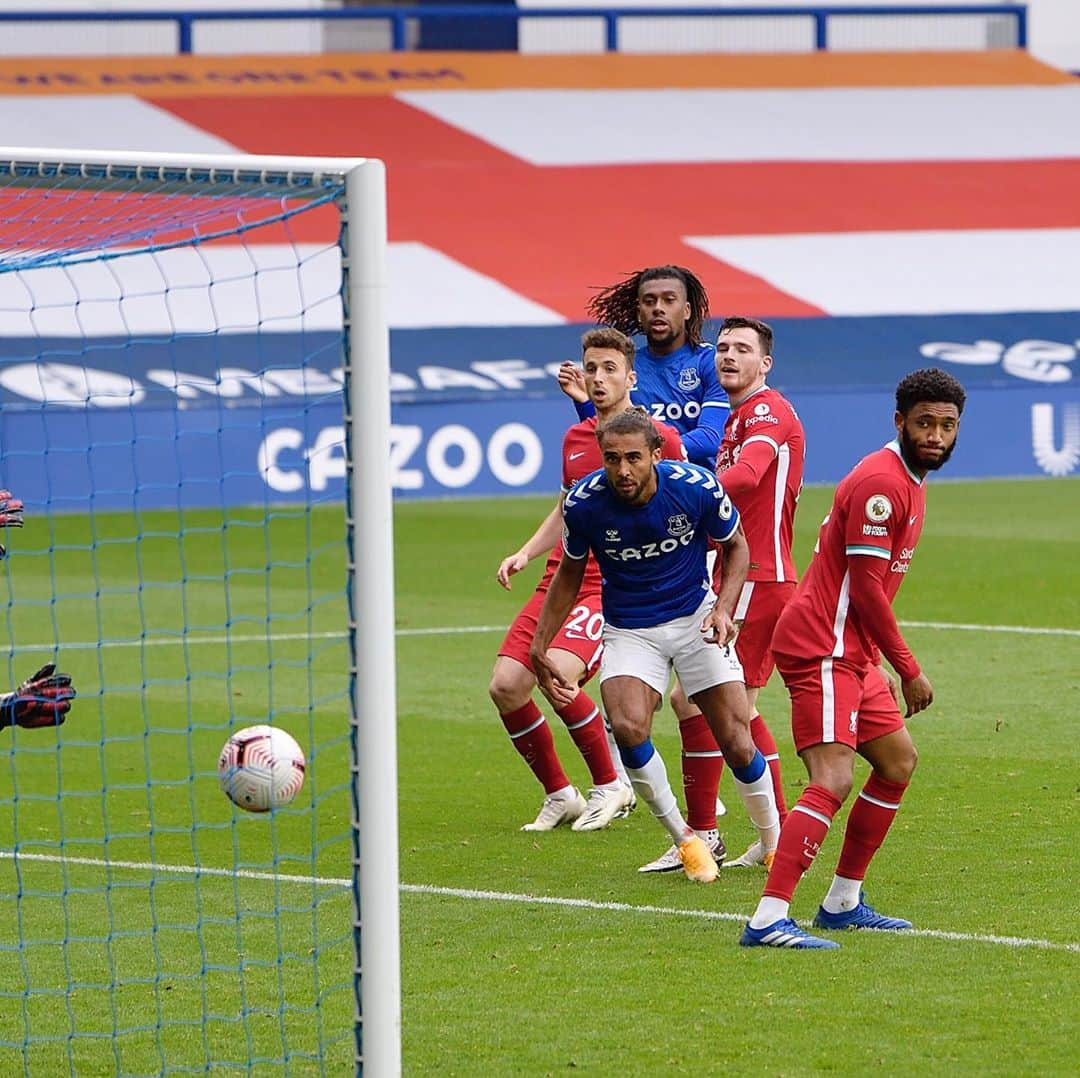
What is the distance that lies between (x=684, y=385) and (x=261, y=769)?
3060 mm

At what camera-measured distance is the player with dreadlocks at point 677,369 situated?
27.3 feet

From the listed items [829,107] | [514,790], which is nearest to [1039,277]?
[829,107]

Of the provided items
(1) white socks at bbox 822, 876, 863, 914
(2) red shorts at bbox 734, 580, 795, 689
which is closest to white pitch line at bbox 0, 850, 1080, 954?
(1) white socks at bbox 822, 876, 863, 914

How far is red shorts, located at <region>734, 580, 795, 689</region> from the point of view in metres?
8.27

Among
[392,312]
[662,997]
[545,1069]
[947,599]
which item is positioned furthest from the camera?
[392,312]

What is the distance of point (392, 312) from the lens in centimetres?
2697

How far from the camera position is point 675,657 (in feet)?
24.7

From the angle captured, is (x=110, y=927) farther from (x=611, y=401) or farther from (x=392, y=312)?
(x=392, y=312)

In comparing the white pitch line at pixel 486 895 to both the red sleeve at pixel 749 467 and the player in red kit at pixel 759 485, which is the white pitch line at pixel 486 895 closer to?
the player in red kit at pixel 759 485

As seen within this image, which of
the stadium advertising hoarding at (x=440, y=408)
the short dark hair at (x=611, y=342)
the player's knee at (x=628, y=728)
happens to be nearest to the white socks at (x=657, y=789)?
the player's knee at (x=628, y=728)

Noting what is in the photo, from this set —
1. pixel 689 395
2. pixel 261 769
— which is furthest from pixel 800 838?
pixel 689 395

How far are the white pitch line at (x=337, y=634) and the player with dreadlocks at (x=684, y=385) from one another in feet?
18.2

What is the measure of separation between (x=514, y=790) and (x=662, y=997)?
354cm

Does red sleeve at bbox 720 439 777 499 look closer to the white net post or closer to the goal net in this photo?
the goal net
